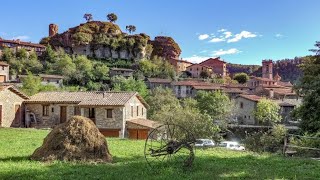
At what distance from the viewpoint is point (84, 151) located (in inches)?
660

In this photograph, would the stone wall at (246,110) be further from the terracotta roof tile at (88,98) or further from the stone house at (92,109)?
the terracotta roof tile at (88,98)

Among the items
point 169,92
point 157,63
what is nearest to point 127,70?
point 157,63

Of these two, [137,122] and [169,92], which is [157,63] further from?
[137,122]

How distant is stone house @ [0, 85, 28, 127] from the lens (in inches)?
1609

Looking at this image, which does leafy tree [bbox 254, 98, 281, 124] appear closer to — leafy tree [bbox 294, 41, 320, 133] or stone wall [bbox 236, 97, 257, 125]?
stone wall [bbox 236, 97, 257, 125]

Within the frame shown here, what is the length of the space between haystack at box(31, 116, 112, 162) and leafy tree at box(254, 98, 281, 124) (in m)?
57.6

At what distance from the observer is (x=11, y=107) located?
42750 mm

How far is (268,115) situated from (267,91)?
26.0 m

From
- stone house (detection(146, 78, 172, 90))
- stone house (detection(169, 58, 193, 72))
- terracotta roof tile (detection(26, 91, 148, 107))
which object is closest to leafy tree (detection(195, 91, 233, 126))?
terracotta roof tile (detection(26, 91, 148, 107))

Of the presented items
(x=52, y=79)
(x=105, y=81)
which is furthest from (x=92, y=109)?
(x=105, y=81)

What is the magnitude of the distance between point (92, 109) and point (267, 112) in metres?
38.8

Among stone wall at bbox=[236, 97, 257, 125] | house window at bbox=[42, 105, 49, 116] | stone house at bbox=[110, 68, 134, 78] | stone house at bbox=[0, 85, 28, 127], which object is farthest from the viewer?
stone house at bbox=[110, 68, 134, 78]

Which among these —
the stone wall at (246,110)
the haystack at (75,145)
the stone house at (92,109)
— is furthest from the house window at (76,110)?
the stone wall at (246,110)

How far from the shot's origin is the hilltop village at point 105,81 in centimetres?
4400
